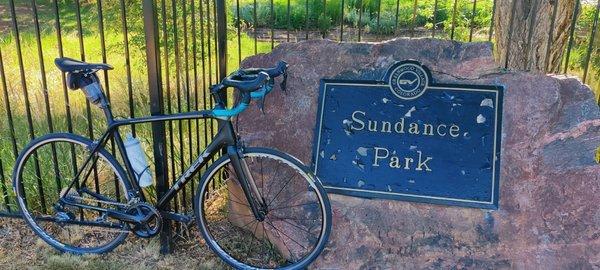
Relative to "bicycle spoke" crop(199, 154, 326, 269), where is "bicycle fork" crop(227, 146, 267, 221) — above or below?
above

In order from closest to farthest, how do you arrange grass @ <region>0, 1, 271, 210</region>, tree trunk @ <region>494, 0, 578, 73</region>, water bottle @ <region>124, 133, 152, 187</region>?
water bottle @ <region>124, 133, 152, 187</region>
tree trunk @ <region>494, 0, 578, 73</region>
grass @ <region>0, 1, 271, 210</region>

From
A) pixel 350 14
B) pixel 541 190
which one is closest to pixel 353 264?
pixel 541 190

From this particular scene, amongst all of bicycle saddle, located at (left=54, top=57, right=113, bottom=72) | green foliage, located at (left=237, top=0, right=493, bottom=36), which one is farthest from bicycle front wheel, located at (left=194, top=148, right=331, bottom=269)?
green foliage, located at (left=237, top=0, right=493, bottom=36)

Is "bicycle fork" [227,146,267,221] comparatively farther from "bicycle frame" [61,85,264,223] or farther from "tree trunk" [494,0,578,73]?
"tree trunk" [494,0,578,73]

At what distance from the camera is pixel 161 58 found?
6.10m

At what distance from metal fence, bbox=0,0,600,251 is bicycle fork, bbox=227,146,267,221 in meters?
0.63

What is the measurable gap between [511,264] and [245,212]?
162 centimetres

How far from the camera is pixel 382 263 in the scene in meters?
3.30

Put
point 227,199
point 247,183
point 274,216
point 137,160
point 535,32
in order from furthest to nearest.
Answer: point 535,32
point 227,199
point 274,216
point 137,160
point 247,183

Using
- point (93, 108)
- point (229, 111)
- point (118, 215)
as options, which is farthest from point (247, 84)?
point (93, 108)

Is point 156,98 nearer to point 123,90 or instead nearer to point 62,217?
point 62,217

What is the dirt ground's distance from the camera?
362 centimetres

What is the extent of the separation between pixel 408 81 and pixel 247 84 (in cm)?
91

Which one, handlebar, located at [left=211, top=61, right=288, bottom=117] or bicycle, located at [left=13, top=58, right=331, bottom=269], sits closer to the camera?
handlebar, located at [left=211, top=61, right=288, bottom=117]
